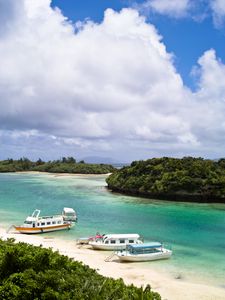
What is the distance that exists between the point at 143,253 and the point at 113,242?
173 inches

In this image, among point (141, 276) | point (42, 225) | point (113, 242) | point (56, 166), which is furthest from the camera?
point (56, 166)

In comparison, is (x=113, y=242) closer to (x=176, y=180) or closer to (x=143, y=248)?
(x=143, y=248)

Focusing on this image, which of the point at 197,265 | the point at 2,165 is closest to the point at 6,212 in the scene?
the point at 197,265

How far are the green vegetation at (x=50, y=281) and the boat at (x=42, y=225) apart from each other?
2639cm

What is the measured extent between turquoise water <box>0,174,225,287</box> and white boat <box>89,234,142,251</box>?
4.03 meters

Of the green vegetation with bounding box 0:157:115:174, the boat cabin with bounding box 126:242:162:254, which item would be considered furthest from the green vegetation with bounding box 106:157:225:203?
the green vegetation with bounding box 0:157:115:174

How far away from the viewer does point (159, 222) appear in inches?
1993

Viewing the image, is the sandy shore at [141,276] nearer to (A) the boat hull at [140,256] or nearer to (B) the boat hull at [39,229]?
(A) the boat hull at [140,256]

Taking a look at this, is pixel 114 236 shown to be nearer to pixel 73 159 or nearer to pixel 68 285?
pixel 68 285

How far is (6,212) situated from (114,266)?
29934 mm

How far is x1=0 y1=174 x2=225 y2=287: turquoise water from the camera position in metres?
31.7

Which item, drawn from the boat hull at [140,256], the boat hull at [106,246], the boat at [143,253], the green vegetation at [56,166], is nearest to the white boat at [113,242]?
the boat hull at [106,246]

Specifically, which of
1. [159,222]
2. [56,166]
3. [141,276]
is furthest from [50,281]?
[56,166]

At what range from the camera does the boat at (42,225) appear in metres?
43.4
